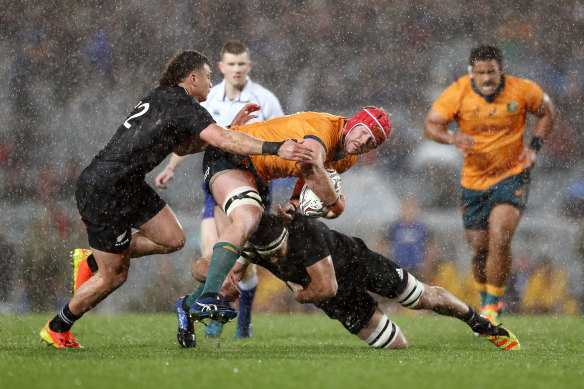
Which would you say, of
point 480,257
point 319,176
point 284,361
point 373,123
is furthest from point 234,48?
point 284,361

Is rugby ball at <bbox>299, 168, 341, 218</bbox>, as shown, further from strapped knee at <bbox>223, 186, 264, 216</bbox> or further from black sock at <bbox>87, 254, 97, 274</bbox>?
black sock at <bbox>87, 254, 97, 274</bbox>

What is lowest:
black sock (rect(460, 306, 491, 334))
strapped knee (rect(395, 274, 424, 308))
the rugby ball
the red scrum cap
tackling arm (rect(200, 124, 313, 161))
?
black sock (rect(460, 306, 491, 334))

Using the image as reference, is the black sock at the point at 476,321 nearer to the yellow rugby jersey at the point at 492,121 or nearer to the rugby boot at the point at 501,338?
the rugby boot at the point at 501,338

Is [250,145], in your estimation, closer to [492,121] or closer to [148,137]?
[148,137]

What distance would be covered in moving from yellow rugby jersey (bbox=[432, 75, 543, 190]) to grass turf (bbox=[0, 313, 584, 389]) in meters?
1.47

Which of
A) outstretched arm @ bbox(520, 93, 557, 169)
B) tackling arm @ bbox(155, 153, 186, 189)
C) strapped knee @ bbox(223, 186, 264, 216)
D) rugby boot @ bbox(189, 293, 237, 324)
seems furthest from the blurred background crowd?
rugby boot @ bbox(189, 293, 237, 324)

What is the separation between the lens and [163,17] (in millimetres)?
13562

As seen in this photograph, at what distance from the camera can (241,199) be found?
17.4ft

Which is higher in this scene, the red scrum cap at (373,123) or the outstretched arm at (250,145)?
the red scrum cap at (373,123)

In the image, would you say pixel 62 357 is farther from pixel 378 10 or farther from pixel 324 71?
pixel 378 10

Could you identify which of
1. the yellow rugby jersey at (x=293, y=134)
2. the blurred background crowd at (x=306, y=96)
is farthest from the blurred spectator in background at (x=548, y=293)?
the yellow rugby jersey at (x=293, y=134)

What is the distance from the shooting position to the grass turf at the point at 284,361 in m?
3.71

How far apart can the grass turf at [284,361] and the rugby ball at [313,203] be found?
868 mm

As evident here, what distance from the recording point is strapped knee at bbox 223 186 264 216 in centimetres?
529
